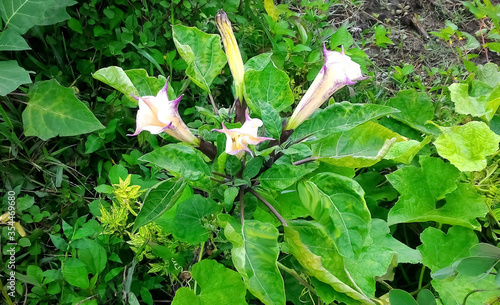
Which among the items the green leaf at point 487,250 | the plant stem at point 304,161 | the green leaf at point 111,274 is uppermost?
the plant stem at point 304,161

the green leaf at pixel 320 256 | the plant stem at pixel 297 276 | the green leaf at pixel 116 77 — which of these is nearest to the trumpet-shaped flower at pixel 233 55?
the green leaf at pixel 116 77

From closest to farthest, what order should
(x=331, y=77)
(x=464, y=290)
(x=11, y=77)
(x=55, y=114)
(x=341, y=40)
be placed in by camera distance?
(x=331, y=77)
(x=464, y=290)
(x=11, y=77)
(x=55, y=114)
(x=341, y=40)

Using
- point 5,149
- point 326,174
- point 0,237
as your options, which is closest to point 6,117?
point 5,149

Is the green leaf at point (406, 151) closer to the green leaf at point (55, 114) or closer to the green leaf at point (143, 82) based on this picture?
the green leaf at point (143, 82)

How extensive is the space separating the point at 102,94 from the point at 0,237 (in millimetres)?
617

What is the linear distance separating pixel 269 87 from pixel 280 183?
9.4 inches

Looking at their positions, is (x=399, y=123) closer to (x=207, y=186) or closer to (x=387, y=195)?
(x=387, y=195)

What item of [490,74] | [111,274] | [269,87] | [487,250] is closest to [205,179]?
[269,87]

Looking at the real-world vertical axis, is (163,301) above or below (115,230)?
below

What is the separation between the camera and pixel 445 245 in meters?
1.03

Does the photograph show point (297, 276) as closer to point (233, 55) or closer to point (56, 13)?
point (233, 55)

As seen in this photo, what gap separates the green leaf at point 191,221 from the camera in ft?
2.97

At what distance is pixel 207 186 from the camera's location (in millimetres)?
831

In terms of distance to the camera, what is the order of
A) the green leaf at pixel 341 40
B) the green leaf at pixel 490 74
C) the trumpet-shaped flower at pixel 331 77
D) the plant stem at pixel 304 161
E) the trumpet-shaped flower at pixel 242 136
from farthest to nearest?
the green leaf at pixel 341 40 → the green leaf at pixel 490 74 → the plant stem at pixel 304 161 → the trumpet-shaped flower at pixel 331 77 → the trumpet-shaped flower at pixel 242 136
